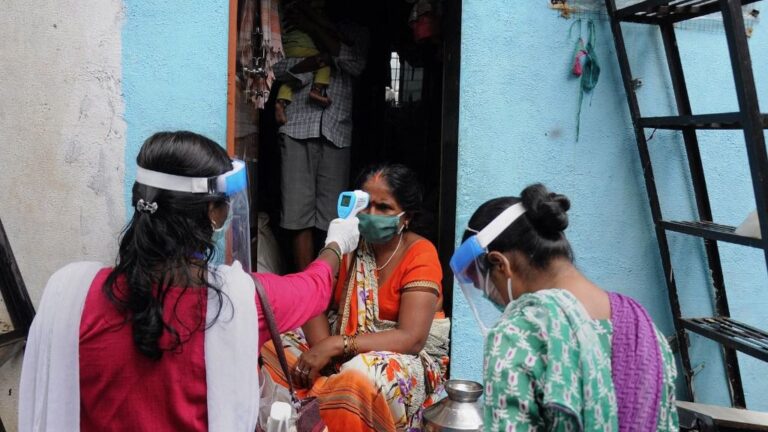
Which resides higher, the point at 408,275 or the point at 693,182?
the point at 693,182

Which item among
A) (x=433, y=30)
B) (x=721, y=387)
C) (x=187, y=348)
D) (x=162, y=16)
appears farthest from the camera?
(x=433, y=30)

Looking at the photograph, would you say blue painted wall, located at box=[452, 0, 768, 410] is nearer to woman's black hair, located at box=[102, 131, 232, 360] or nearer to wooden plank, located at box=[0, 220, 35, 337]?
woman's black hair, located at box=[102, 131, 232, 360]

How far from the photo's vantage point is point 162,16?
9.24 feet

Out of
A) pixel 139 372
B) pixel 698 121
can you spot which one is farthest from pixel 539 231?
pixel 698 121

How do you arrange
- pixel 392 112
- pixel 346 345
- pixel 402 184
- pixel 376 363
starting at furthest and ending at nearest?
1. pixel 392 112
2. pixel 402 184
3. pixel 346 345
4. pixel 376 363

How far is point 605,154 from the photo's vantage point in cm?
317

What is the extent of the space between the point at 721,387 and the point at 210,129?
2688 mm

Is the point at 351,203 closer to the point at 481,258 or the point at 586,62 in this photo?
the point at 481,258

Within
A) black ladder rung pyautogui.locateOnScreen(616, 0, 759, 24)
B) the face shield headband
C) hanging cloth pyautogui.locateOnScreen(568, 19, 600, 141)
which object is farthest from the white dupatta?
black ladder rung pyautogui.locateOnScreen(616, 0, 759, 24)

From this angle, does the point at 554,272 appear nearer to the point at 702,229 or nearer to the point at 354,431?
the point at 354,431

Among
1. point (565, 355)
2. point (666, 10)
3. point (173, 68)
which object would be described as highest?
point (666, 10)

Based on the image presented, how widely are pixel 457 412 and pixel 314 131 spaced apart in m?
1.97

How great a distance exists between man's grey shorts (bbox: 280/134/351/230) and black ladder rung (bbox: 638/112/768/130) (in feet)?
5.49

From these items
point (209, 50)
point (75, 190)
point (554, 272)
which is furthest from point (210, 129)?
point (554, 272)
